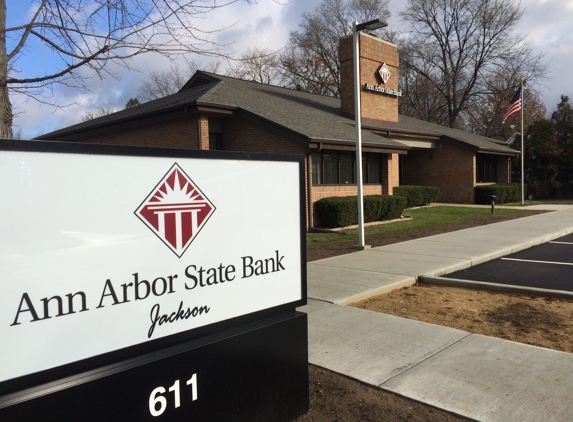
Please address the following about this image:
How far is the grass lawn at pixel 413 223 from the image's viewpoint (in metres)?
13.2

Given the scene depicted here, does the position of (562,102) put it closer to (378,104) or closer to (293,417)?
(378,104)

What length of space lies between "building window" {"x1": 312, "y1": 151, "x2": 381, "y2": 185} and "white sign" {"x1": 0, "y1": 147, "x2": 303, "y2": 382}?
12.4m

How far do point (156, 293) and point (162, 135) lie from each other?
1561 centimetres

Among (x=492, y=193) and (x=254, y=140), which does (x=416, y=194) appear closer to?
(x=492, y=193)

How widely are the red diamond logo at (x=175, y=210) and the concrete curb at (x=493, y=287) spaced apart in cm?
541

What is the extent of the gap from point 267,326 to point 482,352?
2404 millimetres

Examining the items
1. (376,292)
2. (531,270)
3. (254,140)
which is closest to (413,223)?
(254,140)

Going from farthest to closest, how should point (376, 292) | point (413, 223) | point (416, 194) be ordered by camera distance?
point (416, 194), point (413, 223), point (376, 292)

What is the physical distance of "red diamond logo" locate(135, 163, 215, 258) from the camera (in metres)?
2.61

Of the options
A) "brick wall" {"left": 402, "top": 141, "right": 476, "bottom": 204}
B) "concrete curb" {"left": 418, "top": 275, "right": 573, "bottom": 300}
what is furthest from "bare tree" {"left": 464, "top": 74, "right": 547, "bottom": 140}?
"concrete curb" {"left": 418, "top": 275, "right": 573, "bottom": 300}

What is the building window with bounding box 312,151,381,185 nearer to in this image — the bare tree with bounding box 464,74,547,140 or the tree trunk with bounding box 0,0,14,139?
the tree trunk with bounding box 0,0,14,139

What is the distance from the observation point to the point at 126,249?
2.49 meters

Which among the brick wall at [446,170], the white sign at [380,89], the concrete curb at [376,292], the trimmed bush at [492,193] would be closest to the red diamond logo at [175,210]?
the concrete curb at [376,292]

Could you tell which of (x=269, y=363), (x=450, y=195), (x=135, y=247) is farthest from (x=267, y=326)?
(x=450, y=195)
